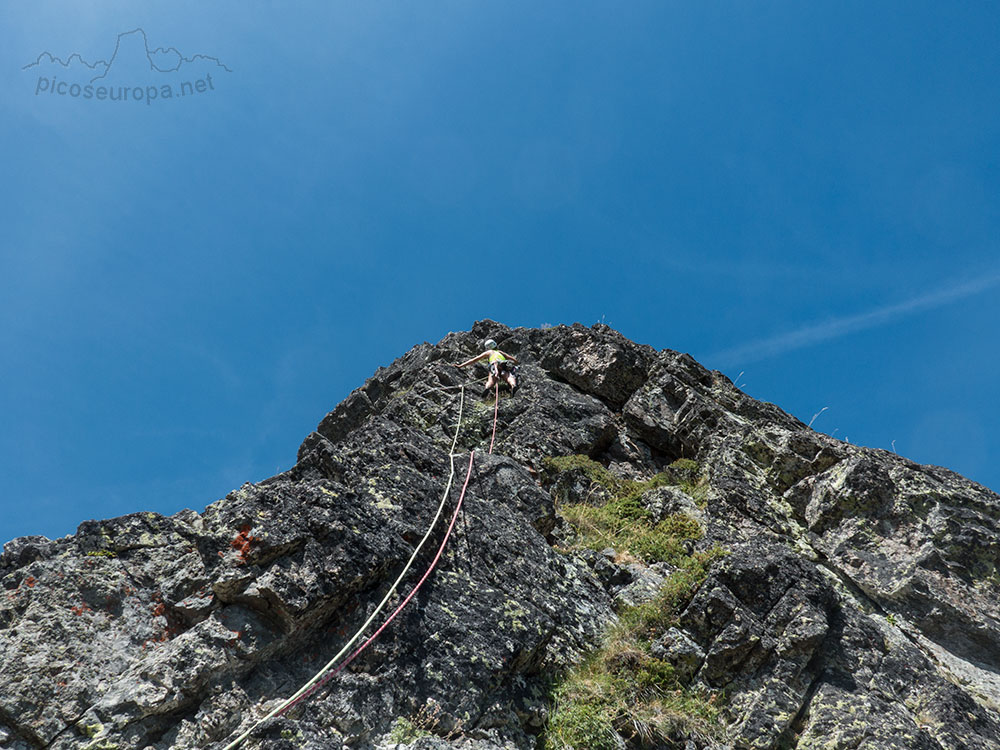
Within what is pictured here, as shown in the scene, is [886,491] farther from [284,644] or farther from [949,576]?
[284,644]

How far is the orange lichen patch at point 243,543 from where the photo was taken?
7.49 metres

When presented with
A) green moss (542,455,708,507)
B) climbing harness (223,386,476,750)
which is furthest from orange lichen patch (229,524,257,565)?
green moss (542,455,708,507)

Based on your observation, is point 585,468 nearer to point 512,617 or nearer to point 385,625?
point 512,617

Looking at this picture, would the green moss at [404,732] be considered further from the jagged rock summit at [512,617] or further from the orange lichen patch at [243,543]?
the orange lichen patch at [243,543]

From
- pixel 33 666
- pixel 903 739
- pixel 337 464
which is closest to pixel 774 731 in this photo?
pixel 903 739

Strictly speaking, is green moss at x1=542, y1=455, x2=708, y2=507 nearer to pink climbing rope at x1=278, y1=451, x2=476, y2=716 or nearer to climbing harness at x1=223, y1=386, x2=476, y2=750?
pink climbing rope at x1=278, y1=451, x2=476, y2=716

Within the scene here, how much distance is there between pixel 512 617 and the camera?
855 cm

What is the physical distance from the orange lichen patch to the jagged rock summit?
0.02 metres

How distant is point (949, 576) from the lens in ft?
33.8

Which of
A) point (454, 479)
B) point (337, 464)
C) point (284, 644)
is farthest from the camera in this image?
point (454, 479)

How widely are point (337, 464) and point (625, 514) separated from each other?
6412 millimetres

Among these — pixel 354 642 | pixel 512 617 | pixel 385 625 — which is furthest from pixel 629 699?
pixel 354 642

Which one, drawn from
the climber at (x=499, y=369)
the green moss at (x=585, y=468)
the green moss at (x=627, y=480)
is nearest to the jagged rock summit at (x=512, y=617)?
the green moss at (x=627, y=480)

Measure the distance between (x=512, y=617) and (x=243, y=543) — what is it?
368cm
